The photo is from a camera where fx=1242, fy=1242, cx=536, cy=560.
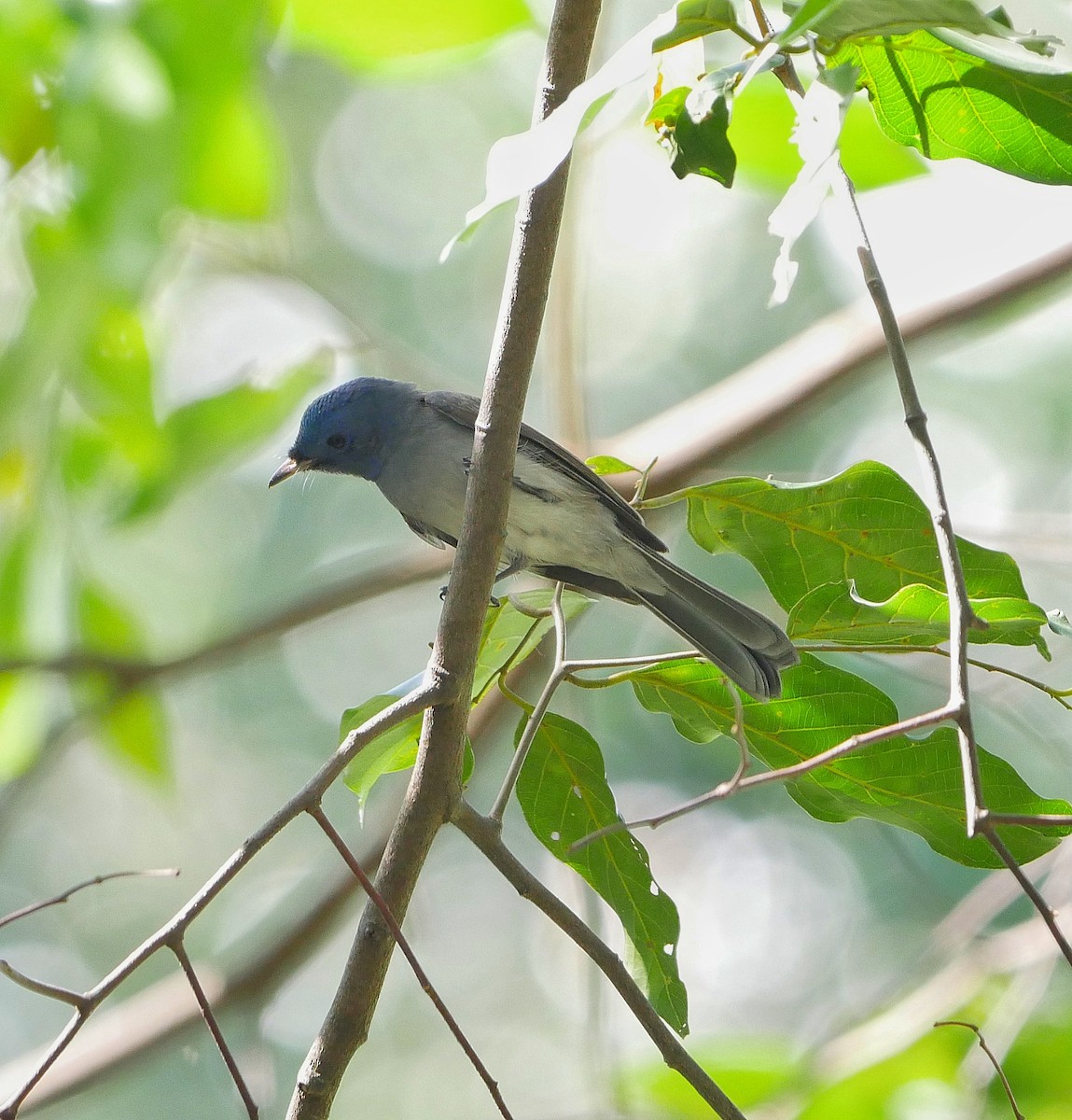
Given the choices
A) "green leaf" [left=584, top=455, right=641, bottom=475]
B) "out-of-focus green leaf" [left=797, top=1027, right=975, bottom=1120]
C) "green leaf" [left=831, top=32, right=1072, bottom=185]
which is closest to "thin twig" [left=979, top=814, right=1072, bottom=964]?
"green leaf" [left=831, top=32, right=1072, bottom=185]

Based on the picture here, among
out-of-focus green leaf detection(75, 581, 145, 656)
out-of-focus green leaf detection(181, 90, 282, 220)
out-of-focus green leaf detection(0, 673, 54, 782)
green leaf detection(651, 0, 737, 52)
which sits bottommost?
out-of-focus green leaf detection(0, 673, 54, 782)

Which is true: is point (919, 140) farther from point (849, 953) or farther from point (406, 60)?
point (849, 953)

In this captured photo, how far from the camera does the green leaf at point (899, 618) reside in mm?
1917

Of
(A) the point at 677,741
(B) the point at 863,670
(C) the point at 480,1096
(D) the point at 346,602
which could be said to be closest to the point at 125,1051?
(D) the point at 346,602

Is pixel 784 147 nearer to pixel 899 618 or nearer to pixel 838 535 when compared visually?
pixel 838 535

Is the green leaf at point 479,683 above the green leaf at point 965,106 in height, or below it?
below

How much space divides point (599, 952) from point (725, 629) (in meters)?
1.01

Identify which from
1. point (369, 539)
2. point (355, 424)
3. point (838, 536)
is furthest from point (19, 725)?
point (369, 539)

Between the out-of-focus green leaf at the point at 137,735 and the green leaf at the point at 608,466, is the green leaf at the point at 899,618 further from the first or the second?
the out-of-focus green leaf at the point at 137,735

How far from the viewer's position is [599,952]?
1894 millimetres

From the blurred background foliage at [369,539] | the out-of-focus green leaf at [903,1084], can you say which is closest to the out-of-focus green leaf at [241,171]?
the blurred background foliage at [369,539]

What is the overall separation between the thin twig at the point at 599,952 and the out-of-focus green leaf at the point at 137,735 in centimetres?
173

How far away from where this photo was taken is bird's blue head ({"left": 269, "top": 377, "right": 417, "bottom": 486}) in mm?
3801

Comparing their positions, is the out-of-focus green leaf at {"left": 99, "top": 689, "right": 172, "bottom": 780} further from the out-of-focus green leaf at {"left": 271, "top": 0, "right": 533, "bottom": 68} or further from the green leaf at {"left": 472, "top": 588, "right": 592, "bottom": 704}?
the out-of-focus green leaf at {"left": 271, "top": 0, "right": 533, "bottom": 68}
